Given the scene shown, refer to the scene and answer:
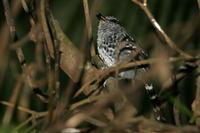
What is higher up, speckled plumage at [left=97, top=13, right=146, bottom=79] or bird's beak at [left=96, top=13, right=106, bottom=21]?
bird's beak at [left=96, top=13, right=106, bottom=21]

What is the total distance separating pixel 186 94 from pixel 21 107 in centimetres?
Result: 85

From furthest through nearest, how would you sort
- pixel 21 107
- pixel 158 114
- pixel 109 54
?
pixel 109 54 → pixel 158 114 → pixel 21 107

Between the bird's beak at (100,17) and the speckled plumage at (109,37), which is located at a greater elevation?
the bird's beak at (100,17)

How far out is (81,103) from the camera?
3.76 feet

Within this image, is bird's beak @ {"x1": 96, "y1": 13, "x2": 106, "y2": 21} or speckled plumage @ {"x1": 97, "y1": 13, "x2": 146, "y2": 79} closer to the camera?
bird's beak @ {"x1": 96, "y1": 13, "x2": 106, "y2": 21}

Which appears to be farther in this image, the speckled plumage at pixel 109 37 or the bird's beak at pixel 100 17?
the speckled plumage at pixel 109 37

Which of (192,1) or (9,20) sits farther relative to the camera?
(192,1)

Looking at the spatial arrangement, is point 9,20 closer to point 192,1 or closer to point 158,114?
point 158,114

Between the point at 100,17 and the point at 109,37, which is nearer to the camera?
the point at 100,17

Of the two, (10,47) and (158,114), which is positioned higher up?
(10,47)

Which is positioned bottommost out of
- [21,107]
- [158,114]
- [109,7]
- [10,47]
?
[158,114]

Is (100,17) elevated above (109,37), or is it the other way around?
(100,17)

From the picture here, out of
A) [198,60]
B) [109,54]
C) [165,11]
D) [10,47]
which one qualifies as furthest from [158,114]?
[109,54]

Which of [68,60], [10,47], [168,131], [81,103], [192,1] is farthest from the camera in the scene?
[192,1]
